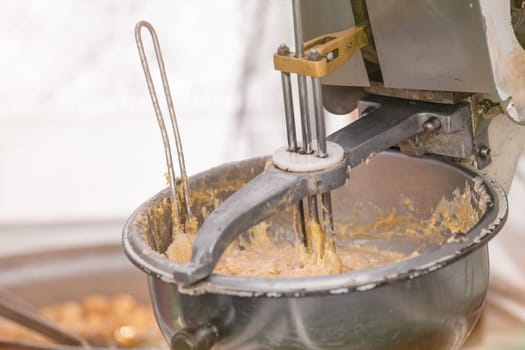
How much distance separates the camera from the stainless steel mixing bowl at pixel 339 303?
881 millimetres

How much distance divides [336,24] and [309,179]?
0.33 meters

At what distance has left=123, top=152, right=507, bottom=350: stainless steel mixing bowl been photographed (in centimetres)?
88

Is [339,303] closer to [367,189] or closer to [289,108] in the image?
[289,108]

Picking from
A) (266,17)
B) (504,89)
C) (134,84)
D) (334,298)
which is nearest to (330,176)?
(334,298)

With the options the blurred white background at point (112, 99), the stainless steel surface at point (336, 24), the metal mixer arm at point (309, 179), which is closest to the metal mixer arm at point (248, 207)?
the metal mixer arm at point (309, 179)

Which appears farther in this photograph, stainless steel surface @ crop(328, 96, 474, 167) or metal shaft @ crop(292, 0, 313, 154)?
stainless steel surface @ crop(328, 96, 474, 167)

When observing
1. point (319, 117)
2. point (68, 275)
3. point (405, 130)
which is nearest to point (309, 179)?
point (319, 117)

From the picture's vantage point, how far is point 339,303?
90cm

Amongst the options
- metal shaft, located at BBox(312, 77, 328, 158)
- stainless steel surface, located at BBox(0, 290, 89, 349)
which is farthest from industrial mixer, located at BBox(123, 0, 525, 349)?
stainless steel surface, located at BBox(0, 290, 89, 349)

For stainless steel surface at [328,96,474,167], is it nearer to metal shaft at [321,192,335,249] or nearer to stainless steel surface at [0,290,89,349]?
metal shaft at [321,192,335,249]

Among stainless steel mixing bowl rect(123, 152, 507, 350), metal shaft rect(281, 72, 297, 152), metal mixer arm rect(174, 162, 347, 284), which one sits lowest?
stainless steel mixing bowl rect(123, 152, 507, 350)

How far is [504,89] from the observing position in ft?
3.54

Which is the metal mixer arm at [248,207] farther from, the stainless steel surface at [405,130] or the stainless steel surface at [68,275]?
the stainless steel surface at [68,275]

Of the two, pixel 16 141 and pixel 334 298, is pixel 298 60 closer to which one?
pixel 334 298
